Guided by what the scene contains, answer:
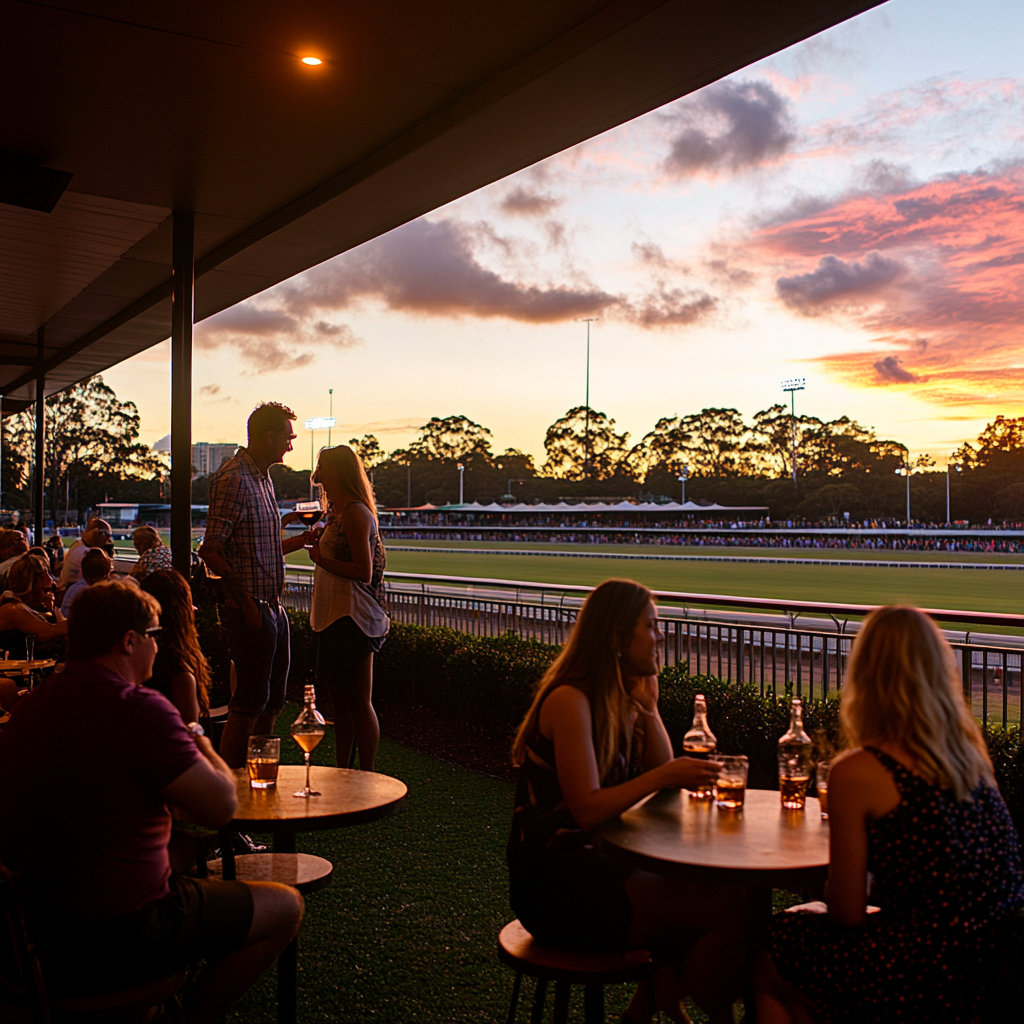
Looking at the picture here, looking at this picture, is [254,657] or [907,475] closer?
[254,657]

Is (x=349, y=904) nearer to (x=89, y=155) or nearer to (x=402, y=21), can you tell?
(x=402, y=21)

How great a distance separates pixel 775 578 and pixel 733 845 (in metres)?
37.7

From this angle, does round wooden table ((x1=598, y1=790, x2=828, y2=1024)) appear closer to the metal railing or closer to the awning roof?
the metal railing

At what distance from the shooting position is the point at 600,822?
101 inches

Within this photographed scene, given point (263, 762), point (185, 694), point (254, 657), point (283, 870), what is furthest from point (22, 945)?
point (254, 657)

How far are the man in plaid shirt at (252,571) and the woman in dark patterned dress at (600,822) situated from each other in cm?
224

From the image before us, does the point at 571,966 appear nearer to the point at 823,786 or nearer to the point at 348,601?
the point at 823,786

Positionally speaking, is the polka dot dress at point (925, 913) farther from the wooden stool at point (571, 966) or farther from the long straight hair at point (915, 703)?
the wooden stool at point (571, 966)

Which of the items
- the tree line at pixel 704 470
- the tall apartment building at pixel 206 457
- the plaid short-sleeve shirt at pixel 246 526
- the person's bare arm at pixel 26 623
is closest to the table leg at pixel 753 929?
the plaid short-sleeve shirt at pixel 246 526

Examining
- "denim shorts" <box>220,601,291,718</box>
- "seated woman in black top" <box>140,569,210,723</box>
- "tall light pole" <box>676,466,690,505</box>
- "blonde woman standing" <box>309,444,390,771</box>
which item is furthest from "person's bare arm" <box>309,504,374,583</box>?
"tall light pole" <box>676,466,690,505</box>

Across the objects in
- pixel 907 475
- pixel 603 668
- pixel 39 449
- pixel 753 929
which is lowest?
pixel 753 929

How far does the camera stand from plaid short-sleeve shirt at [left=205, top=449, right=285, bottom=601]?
15.4 ft

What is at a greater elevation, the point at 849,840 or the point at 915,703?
the point at 915,703

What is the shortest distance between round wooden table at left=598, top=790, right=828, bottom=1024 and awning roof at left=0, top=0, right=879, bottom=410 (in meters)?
2.84
